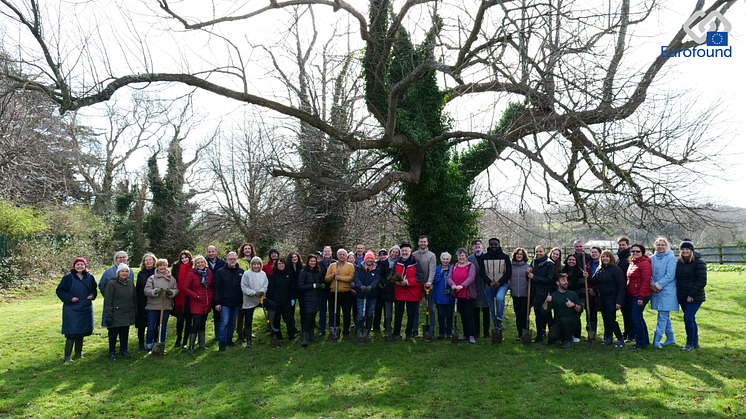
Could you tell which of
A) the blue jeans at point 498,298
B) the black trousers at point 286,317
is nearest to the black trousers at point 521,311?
the blue jeans at point 498,298

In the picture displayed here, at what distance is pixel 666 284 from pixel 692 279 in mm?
346

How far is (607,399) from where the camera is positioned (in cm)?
508

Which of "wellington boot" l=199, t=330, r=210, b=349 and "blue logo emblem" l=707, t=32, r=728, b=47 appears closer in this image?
"wellington boot" l=199, t=330, r=210, b=349

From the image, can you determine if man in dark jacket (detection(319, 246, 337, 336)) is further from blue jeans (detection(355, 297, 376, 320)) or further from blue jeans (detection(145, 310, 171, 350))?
blue jeans (detection(145, 310, 171, 350))

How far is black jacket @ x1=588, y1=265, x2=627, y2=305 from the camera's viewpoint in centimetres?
726

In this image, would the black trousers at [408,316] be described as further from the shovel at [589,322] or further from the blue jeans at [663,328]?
the blue jeans at [663,328]

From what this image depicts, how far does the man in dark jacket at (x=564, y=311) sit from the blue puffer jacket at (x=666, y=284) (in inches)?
44.7

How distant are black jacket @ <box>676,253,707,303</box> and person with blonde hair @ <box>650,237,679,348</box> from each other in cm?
8

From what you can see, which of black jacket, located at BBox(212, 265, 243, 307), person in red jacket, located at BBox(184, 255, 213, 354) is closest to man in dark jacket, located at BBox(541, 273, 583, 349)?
black jacket, located at BBox(212, 265, 243, 307)

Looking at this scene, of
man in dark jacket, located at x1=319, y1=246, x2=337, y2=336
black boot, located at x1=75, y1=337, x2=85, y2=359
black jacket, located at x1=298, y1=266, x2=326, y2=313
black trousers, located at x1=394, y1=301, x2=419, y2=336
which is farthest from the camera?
man in dark jacket, located at x1=319, y1=246, x2=337, y2=336

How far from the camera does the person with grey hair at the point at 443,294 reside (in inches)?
320

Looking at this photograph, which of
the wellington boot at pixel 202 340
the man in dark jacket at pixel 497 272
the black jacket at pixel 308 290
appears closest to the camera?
the wellington boot at pixel 202 340

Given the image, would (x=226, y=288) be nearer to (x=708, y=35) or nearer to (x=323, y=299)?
(x=323, y=299)

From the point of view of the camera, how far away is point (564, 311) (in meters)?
7.34
